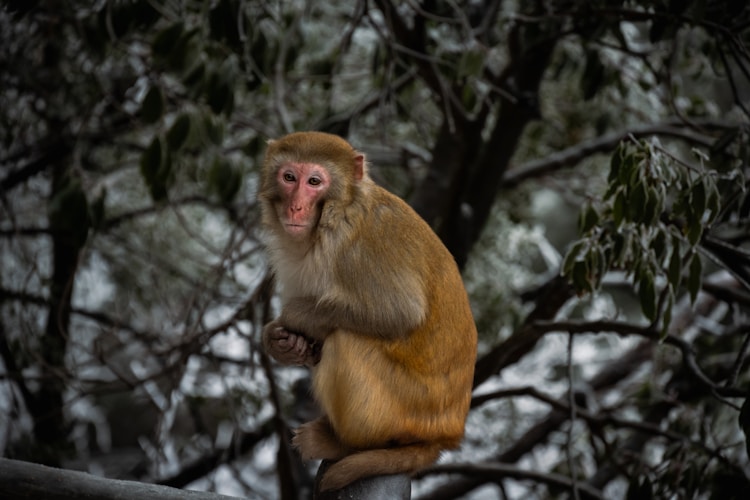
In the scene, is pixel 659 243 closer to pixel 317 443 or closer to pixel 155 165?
pixel 317 443

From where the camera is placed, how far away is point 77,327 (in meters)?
7.59

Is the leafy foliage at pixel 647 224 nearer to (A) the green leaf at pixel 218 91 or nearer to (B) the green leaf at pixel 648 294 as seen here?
(B) the green leaf at pixel 648 294

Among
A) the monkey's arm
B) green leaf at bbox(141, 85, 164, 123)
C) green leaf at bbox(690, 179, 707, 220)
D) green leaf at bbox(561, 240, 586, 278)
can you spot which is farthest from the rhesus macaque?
green leaf at bbox(141, 85, 164, 123)

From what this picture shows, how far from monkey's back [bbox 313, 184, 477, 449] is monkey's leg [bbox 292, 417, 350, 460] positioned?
0.06m

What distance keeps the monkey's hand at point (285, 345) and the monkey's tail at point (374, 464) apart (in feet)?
1.63

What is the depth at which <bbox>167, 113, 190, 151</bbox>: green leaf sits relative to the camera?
4.66 m

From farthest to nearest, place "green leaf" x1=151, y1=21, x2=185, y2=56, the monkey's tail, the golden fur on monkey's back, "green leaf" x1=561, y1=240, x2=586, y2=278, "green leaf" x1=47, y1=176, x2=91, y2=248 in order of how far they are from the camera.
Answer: "green leaf" x1=47, y1=176, x2=91, y2=248, "green leaf" x1=151, y1=21, x2=185, y2=56, "green leaf" x1=561, y1=240, x2=586, y2=278, the golden fur on monkey's back, the monkey's tail

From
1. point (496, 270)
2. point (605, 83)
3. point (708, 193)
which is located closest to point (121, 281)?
point (496, 270)

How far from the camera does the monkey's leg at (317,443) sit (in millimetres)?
3408

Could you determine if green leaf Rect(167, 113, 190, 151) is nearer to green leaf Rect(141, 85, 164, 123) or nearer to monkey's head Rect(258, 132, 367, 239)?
green leaf Rect(141, 85, 164, 123)

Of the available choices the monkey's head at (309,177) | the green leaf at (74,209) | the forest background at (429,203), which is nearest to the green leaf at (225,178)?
the forest background at (429,203)

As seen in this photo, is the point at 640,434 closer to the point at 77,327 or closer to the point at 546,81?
the point at 546,81

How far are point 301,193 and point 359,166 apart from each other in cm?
30

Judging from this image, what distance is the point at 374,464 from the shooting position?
313 cm
